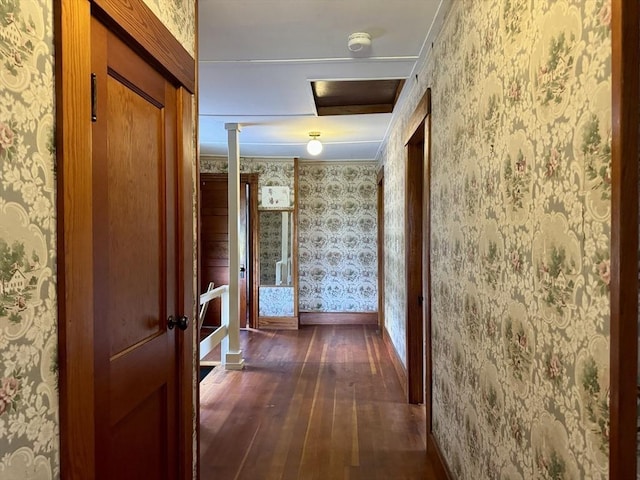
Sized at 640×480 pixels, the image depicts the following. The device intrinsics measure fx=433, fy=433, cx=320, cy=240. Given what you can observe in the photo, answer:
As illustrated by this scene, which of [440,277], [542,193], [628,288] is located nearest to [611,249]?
[628,288]

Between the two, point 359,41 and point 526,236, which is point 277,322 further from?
point 526,236

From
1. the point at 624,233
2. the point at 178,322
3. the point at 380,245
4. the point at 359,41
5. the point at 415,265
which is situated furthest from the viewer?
the point at 380,245

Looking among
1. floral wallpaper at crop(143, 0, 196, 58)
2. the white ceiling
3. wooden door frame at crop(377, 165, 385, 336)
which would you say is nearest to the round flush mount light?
the white ceiling

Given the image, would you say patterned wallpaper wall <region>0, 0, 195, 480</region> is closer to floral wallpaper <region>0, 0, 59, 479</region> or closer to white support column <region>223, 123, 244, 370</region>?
floral wallpaper <region>0, 0, 59, 479</region>

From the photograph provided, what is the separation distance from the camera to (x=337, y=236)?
6266 mm

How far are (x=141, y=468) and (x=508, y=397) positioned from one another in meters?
1.20

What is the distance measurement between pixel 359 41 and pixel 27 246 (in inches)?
74.7

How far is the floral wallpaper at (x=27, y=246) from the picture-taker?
81 centimetres

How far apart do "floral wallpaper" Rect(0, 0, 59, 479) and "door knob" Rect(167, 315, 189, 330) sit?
2.25 feet

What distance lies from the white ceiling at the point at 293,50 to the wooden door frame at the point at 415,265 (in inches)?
21.7

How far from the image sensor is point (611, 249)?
771mm

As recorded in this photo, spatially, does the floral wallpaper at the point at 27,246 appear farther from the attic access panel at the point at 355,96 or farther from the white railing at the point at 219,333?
the white railing at the point at 219,333

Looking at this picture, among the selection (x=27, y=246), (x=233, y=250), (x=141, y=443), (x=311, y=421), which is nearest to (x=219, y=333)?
(x=233, y=250)

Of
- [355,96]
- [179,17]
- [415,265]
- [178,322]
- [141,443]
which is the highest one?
[355,96]
